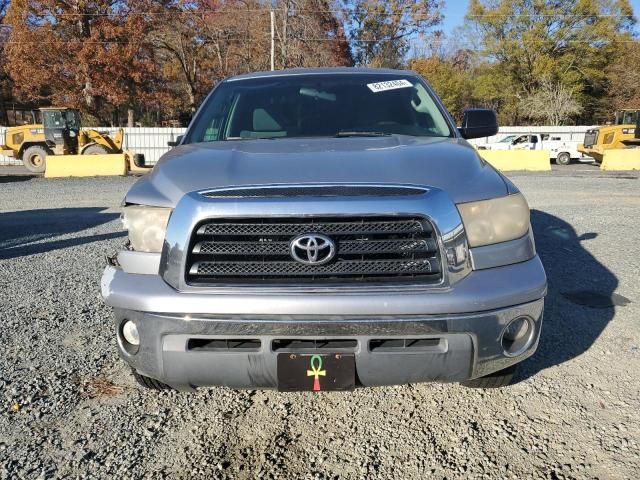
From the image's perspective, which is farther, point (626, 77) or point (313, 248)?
point (626, 77)

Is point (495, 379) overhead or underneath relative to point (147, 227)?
underneath

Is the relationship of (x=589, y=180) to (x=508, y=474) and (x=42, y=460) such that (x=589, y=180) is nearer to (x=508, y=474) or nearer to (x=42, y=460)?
(x=508, y=474)

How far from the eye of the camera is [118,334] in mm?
2412

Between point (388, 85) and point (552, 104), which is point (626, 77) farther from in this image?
point (388, 85)

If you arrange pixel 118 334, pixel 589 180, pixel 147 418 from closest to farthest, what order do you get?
pixel 118 334 → pixel 147 418 → pixel 589 180

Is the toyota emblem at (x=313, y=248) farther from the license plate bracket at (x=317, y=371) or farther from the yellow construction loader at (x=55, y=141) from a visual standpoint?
the yellow construction loader at (x=55, y=141)

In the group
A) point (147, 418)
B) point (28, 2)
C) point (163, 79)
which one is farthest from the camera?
point (163, 79)

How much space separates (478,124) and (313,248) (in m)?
2.43

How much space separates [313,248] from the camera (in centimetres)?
219

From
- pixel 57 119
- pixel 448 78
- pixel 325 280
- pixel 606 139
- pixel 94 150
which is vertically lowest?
pixel 94 150

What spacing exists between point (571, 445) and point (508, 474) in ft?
1.37

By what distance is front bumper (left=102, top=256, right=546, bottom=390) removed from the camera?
7.07 feet

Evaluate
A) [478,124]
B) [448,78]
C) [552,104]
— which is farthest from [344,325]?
[552,104]

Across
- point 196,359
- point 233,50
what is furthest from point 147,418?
point 233,50
